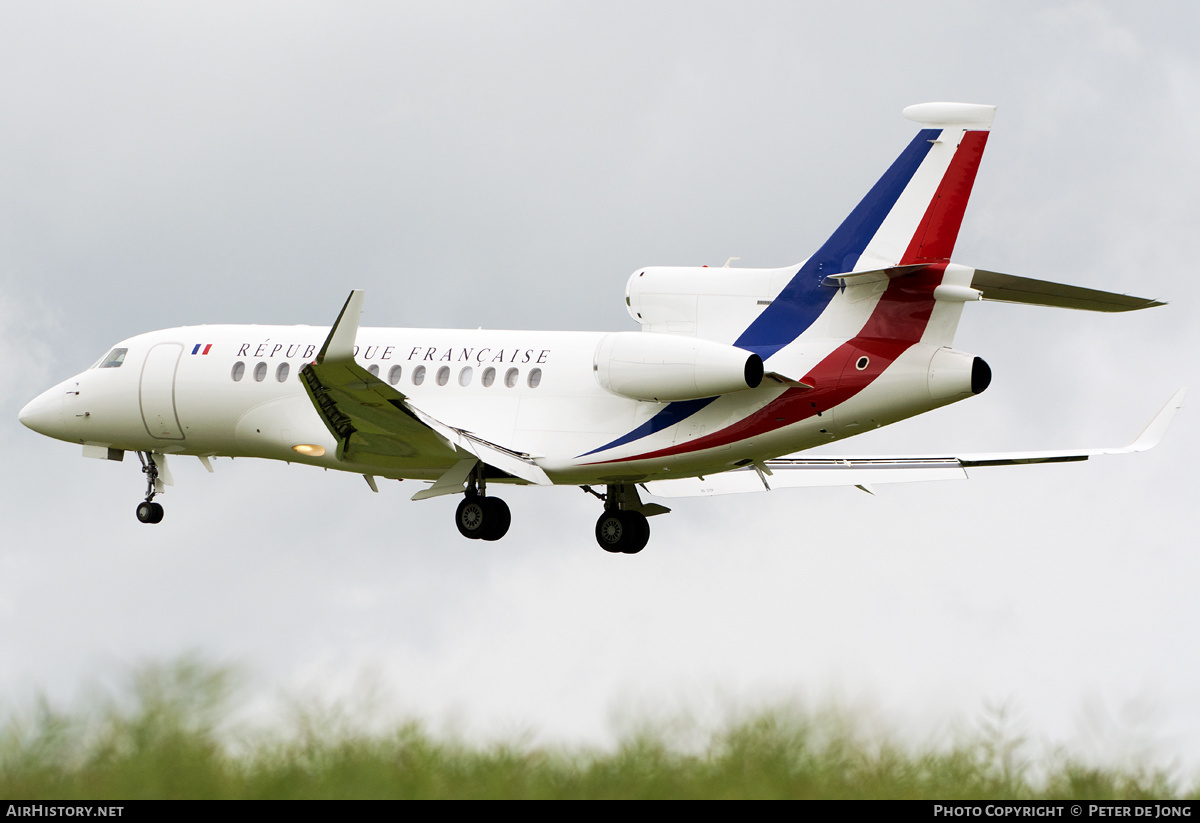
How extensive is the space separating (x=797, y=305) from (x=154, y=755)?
51.2 feet

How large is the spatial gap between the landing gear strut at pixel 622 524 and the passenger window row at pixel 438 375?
2.61m

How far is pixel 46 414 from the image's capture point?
2927 cm

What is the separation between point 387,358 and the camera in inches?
1027

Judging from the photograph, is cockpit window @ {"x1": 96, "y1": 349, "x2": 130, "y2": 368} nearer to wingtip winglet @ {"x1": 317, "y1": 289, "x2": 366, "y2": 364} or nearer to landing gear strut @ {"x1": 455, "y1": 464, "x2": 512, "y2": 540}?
landing gear strut @ {"x1": 455, "y1": 464, "x2": 512, "y2": 540}

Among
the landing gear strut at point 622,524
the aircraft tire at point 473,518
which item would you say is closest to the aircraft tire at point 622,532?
the landing gear strut at point 622,524

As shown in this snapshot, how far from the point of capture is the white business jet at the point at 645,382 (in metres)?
21.7

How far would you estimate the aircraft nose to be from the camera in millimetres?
29114

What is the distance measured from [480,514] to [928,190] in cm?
871

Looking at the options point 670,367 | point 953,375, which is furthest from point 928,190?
point 670,367

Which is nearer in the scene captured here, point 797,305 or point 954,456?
point 797,305

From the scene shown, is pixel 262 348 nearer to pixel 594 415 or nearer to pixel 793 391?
pixel 594 415

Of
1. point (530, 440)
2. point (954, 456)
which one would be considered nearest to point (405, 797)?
point (530, 440)

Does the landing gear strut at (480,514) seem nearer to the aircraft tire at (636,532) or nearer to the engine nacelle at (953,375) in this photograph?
the aircraft tire at (636,532)
